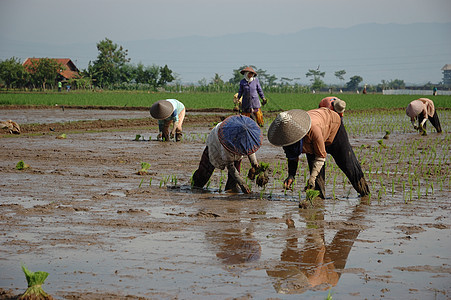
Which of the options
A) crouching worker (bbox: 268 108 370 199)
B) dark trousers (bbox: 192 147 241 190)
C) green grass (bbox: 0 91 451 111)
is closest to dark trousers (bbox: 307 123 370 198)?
crouching worker (bbox: 268 108 370 199)

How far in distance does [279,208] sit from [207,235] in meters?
A: 1.43

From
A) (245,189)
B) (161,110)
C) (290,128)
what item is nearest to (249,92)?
(161,110)

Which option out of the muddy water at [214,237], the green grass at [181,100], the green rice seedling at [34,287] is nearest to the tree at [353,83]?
the green grass at [181,100]

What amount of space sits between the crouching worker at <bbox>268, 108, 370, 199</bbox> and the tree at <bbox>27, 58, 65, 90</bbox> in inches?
2098

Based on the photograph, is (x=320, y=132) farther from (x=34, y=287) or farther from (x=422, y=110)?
(x=422, y=110)

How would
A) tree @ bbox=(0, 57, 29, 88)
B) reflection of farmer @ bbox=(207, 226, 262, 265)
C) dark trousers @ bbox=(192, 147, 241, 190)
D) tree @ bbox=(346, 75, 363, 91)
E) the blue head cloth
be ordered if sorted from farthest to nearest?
tree @ bbox=(346, 75, 363, 91) < tree @ bbox=(0, 57, 29, 88) < dark trousers @ bbox=(192, 147, 241, 190) < the blue head cloth < reflection of farmer @ bbox=(207, 226, 262, 265)

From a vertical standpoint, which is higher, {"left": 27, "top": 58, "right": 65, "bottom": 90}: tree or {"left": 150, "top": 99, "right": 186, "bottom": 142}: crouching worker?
{"left": 27, "top": 58, "right": 65, "bottom": 90}: tree

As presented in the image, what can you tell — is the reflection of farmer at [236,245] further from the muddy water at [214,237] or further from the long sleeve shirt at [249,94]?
the long sleeve shirt at [249,94]

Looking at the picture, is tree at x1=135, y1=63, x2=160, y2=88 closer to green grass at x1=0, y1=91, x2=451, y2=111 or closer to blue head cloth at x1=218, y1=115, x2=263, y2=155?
green grass at x1=0, y1=91, x2=451, y2=111

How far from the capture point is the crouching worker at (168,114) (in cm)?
1176

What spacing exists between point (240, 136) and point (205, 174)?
1.40 meters

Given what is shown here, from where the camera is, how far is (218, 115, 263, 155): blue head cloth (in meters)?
6.23

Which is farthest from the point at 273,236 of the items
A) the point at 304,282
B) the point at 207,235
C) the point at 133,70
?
the point at 133,70

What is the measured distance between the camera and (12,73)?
54844mm
